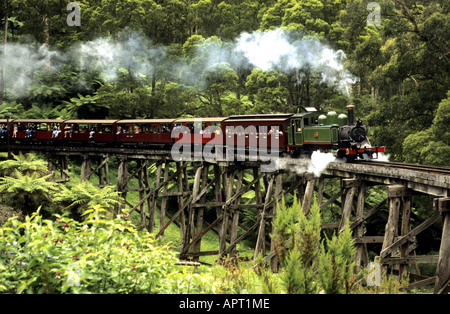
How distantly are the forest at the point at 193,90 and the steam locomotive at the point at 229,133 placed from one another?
374 centimetres

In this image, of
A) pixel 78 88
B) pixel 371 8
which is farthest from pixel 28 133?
pixel 371 8

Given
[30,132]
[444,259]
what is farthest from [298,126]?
[30,132]

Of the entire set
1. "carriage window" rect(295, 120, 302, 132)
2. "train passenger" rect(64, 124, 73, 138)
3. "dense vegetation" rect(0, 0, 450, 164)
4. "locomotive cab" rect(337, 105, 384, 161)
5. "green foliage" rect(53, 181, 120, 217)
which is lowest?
"green foliage" rect(53, 181, 120, 217)

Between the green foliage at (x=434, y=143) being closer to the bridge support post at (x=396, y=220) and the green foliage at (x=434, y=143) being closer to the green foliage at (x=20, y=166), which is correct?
the bridge support post at (x=396, y=220)

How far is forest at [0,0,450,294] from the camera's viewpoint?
26.1ft

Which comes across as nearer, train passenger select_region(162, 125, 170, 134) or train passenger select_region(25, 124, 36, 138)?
train passenger select_region(162, 125, 170, 134)

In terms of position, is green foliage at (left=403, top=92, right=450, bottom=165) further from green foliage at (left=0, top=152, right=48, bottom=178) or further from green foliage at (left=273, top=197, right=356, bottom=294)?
green foliage at (left=0, top=152, right=48, bottom=178)

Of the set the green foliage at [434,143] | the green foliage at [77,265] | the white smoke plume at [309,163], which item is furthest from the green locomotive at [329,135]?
the green foliage at [77,265]

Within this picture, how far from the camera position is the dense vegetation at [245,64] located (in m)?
25.2

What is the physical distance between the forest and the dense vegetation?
0.10m

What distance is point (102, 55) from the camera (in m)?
43.2

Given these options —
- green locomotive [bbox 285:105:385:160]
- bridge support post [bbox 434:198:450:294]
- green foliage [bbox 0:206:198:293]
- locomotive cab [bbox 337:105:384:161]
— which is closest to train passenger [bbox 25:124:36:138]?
green locomotive [bbox 285:105:385:160]

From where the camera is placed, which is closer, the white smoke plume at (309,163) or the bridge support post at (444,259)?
the bridge support post at (444,259)

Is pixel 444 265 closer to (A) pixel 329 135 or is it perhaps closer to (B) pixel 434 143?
(A) pixel 329 135
